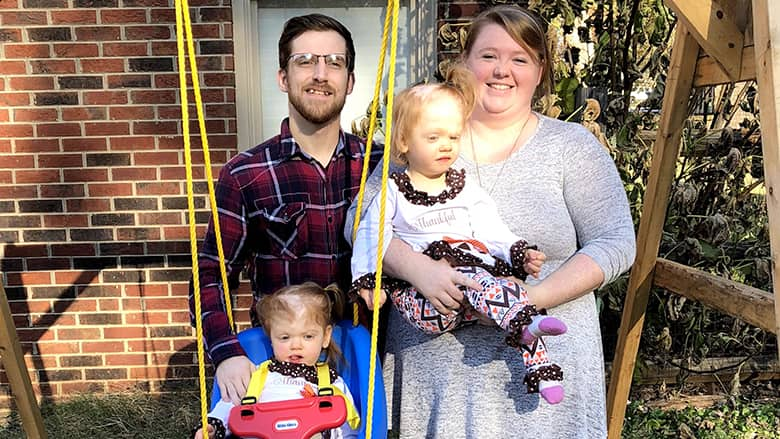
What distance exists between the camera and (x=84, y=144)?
347 cm

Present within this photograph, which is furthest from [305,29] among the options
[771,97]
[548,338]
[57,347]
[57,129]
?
[57,347]

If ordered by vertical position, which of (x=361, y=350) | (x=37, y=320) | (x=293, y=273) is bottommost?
(x=37, y=320)

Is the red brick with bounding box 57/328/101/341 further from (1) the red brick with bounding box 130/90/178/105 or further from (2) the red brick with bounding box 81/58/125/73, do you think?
(2) the red brick with bounding box 81/58/125/73

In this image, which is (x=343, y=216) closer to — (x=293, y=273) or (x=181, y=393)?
(x=293, y=273)

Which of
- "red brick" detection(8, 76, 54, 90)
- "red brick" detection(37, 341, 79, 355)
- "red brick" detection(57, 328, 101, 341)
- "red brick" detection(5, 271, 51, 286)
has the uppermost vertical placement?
"red brick" detection(8, 76, 54, 90)

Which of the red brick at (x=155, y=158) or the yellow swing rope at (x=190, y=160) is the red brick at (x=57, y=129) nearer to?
the red brick at (x=155, y=158)

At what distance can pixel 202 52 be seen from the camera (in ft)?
11.1

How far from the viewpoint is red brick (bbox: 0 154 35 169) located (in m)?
3.47

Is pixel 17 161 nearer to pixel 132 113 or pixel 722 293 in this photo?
pixel 132 113

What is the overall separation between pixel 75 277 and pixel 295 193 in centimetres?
228

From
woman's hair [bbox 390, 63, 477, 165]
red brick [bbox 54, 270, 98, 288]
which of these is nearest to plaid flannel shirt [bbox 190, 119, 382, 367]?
woman's hair [bbox 390, 63, 477, 165]

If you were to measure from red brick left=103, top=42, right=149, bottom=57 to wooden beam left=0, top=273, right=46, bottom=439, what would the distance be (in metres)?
1.43

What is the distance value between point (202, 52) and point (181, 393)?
1.88 metres

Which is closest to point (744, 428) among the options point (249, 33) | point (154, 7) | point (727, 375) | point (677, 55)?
point (727, 375)
